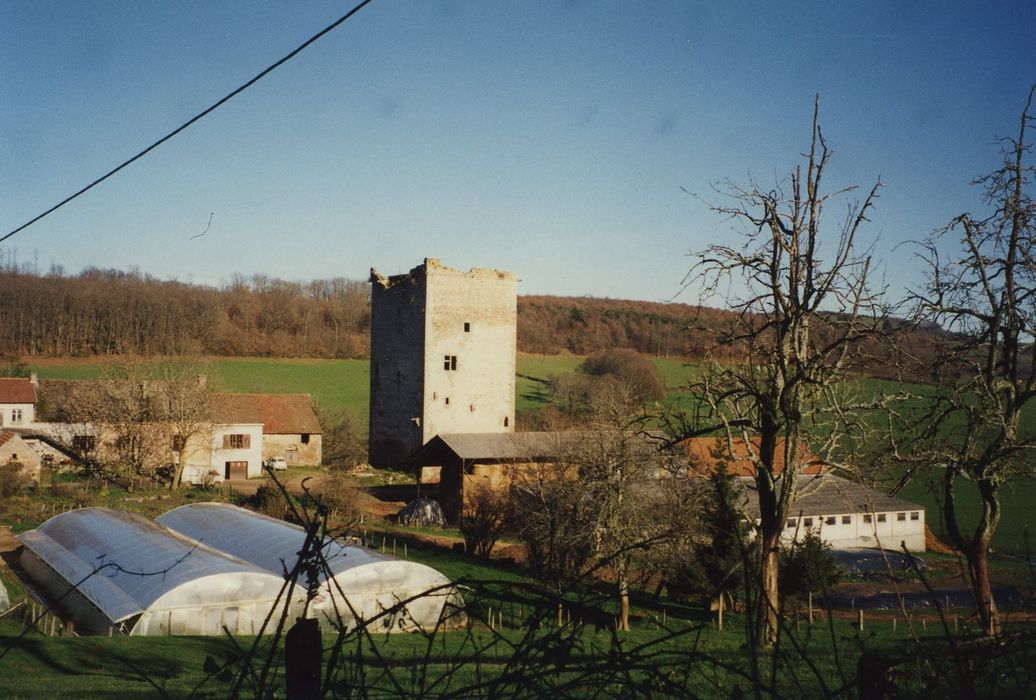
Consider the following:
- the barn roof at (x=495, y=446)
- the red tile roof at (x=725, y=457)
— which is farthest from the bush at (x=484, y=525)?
the red tile roof at (x=725, y=457)

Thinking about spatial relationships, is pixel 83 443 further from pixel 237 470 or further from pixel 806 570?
pixel 806 570

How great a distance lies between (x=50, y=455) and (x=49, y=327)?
1149 inches

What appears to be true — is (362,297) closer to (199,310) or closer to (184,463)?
(199,310)

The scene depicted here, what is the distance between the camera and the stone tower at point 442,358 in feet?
140

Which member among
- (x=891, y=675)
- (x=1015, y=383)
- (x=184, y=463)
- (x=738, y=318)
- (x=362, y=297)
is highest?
(x=362, y=297)

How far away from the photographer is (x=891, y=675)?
2.40 m

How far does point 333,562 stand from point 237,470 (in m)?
28.9

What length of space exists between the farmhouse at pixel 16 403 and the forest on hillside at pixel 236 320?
1055 cm

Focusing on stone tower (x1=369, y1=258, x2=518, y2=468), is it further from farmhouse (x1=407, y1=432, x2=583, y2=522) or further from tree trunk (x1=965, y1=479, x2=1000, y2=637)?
tree trunk (x1=965, y1=479, x2=1000, y2=637)

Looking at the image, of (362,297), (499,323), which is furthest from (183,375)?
(362,297)

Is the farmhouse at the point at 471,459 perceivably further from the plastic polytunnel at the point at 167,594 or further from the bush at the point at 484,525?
the plastic polytunnel at the point at 167,594

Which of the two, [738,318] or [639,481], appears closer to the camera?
[738,318]

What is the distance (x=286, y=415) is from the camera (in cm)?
4684

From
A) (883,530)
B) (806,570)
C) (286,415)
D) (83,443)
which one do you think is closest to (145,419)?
(83,443)
